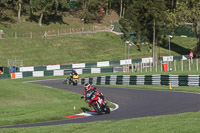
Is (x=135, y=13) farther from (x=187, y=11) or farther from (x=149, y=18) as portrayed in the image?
(x=187, y=11)

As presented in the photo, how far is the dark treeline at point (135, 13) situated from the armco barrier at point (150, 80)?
1350cm

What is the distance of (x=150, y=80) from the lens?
32.2 metres

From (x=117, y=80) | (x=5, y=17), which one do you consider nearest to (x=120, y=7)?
(x=5, y=17)

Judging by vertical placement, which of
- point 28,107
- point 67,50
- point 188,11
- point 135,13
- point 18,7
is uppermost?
point 18,7

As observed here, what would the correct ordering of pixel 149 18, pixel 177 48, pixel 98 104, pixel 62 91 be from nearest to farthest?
1. pixel 98 104
2. pixel 62 91
3. pixel 149 18
4. pixel 177 48

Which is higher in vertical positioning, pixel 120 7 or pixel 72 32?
pixel 120 7

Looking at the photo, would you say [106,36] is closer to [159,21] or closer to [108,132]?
[159,21]

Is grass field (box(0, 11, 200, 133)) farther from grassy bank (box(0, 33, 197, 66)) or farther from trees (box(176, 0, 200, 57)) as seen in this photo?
trees (box(176, 0, 200, 57))

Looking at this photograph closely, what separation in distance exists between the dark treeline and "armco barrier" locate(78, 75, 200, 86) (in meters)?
13.5

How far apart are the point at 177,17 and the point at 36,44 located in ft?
98.8

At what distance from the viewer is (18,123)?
1552 centimetres

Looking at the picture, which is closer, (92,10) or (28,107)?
(28,107)

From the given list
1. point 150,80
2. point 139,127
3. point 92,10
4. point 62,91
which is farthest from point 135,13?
point 92,10

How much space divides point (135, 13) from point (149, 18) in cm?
311
